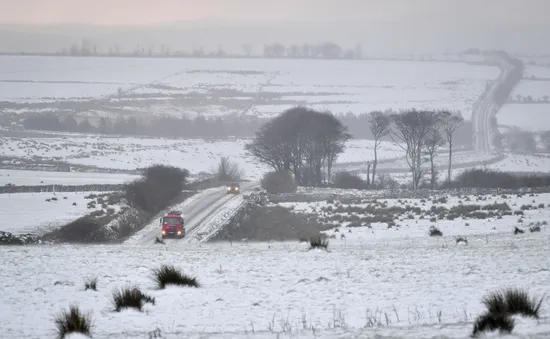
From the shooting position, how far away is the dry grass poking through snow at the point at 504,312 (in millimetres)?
9281

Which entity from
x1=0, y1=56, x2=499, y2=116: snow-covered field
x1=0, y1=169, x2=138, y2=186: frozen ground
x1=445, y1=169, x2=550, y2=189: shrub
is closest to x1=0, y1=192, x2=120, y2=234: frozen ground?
x1=0, y1=169, x2=138, y2=186: frozen ground

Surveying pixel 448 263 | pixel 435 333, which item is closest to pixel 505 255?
pixel 448 263

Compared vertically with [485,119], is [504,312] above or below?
below

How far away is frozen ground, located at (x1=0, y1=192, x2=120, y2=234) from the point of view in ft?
128

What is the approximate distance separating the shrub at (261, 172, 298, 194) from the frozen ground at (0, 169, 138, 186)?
15.4 meters

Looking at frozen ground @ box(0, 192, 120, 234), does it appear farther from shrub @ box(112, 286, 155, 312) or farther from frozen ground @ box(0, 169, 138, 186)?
shrub @ box(112, 286, 155, 312)

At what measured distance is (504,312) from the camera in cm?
1014

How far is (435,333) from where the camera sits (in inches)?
381

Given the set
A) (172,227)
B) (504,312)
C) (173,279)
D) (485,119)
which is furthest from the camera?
(485,119)

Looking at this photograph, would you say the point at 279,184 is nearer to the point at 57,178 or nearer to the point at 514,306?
the point at 57,178

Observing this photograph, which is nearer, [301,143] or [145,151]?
[301,143]

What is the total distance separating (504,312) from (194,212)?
3821 centimetres

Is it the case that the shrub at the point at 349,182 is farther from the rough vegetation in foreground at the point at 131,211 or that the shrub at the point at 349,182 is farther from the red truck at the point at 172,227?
the red truck at the point at 172,227

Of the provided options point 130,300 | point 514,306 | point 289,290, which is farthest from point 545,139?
point 130,300
